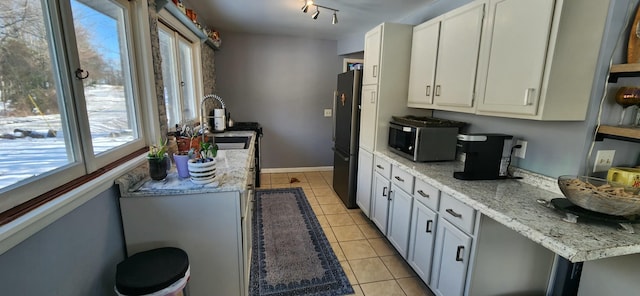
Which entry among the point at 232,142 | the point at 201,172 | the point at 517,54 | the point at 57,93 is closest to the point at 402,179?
the point at 517,54

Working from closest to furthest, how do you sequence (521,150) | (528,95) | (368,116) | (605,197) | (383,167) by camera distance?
(605,197) → (528,95) → (521,150) → (383,167) → (368,116)

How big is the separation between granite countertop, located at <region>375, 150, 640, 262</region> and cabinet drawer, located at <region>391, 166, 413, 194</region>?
0.37 ft

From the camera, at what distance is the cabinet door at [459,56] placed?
1919 mm

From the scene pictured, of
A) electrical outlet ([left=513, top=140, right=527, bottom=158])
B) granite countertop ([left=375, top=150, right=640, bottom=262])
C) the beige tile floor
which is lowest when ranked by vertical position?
the beige tile floor

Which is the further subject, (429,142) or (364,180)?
(364,180)

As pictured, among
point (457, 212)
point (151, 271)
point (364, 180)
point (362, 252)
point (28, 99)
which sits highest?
point (28, 99)

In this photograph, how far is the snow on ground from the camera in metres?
0.90

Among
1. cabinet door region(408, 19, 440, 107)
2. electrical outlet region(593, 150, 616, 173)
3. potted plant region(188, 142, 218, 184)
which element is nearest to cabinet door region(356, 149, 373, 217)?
cabinet door region(408, 19, 440, 107)

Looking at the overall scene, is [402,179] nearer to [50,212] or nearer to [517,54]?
[517,54]

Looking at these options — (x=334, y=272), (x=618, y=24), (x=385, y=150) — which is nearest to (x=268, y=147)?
(x=385, y=150)

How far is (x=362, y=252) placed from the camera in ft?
8.23

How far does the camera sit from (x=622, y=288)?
141 centimetres

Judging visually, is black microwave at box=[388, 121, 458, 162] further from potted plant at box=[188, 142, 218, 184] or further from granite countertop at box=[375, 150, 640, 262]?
potted plant at box=[188, 142, 218, 184]

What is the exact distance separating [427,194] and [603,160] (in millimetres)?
953
